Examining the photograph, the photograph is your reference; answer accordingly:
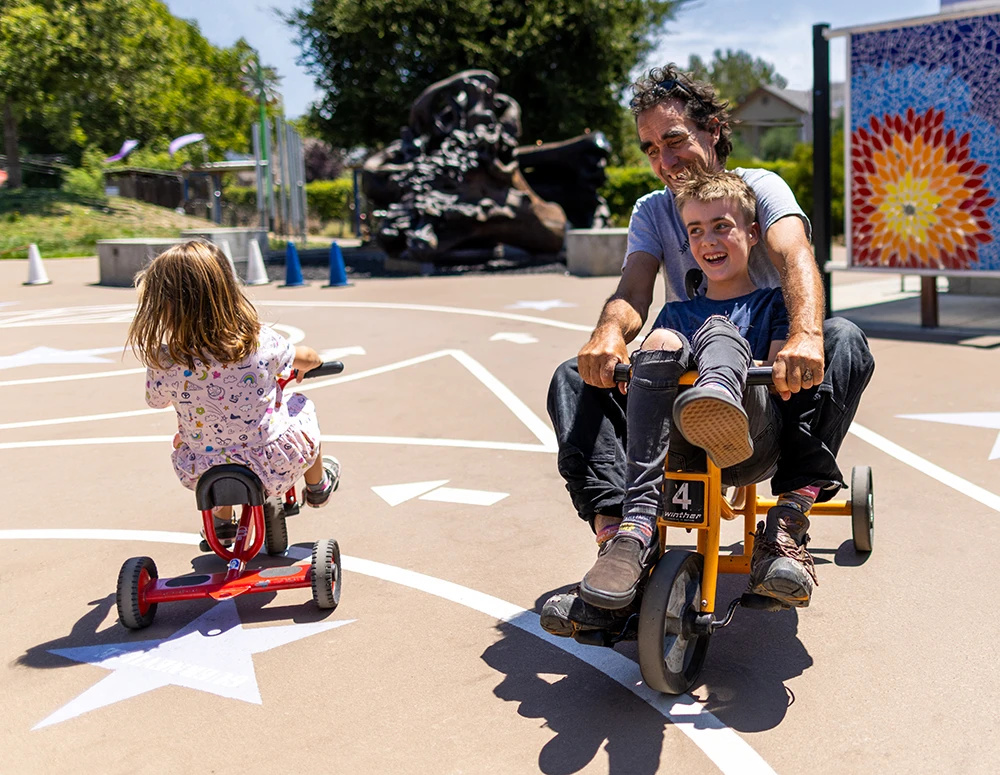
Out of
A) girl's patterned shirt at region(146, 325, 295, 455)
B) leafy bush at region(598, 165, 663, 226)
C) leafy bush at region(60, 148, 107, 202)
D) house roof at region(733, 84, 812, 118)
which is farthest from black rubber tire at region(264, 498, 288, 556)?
house roof at region(733, 84, 812, 118)

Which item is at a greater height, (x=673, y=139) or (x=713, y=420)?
(x=673, y=139)

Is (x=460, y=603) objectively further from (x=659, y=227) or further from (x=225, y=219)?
(x=225, y=219)

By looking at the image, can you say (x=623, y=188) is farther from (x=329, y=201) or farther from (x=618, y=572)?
(x=618, y=572)

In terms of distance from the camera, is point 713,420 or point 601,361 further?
point 601,361

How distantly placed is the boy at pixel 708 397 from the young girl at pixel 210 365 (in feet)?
4.53

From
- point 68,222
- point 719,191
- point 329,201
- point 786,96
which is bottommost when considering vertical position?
point 719,191

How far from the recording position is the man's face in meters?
3.85

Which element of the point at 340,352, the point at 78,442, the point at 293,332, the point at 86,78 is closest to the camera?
the point at 78,442

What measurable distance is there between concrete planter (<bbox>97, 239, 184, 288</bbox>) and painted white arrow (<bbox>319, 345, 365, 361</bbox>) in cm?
840

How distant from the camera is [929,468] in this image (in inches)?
220

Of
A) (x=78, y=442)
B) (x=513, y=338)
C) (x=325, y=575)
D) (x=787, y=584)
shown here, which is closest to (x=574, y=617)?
(x=787, y=584)

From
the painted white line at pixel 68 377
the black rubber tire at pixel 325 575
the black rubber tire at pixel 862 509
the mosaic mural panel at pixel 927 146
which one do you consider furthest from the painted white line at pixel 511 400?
the mosaic mural panel at pixel 927 146

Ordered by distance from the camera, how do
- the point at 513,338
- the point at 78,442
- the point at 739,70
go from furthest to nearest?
the point at 739,70 → the point at 513,338 → the point at 78,442

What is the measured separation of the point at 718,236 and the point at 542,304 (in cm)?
1023
